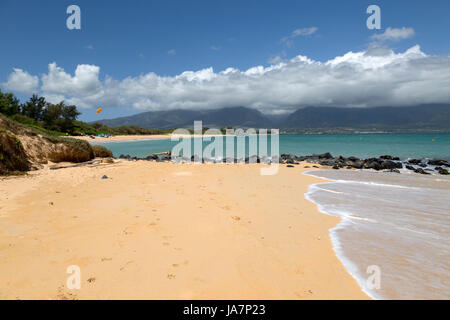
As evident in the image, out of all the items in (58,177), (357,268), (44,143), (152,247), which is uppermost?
(44,143)

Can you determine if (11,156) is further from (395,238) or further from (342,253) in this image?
(395,238)


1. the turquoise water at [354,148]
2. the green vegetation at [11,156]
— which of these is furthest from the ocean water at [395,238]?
the turquoise water at [354,148]

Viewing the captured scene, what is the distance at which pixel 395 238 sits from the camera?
16.5 ft

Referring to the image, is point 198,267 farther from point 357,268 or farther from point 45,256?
point 357,268

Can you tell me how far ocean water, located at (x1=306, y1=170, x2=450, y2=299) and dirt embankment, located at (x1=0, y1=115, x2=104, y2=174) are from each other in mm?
12112

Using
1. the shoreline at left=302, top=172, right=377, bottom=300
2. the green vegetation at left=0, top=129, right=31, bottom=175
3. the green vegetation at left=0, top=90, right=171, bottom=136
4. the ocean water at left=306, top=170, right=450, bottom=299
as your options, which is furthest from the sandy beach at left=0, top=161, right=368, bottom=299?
the green vegetation at left=0, top=90, right=171, bottom=136

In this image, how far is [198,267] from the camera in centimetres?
347

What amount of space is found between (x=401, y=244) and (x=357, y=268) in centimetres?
175

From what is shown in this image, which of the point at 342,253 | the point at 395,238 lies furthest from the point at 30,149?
the point at 395,238

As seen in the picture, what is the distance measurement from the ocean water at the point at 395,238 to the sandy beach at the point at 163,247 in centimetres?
41

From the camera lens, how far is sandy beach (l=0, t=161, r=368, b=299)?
2.97 metres

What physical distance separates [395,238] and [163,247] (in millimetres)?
5039

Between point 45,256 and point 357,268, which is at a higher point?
point 45,256
